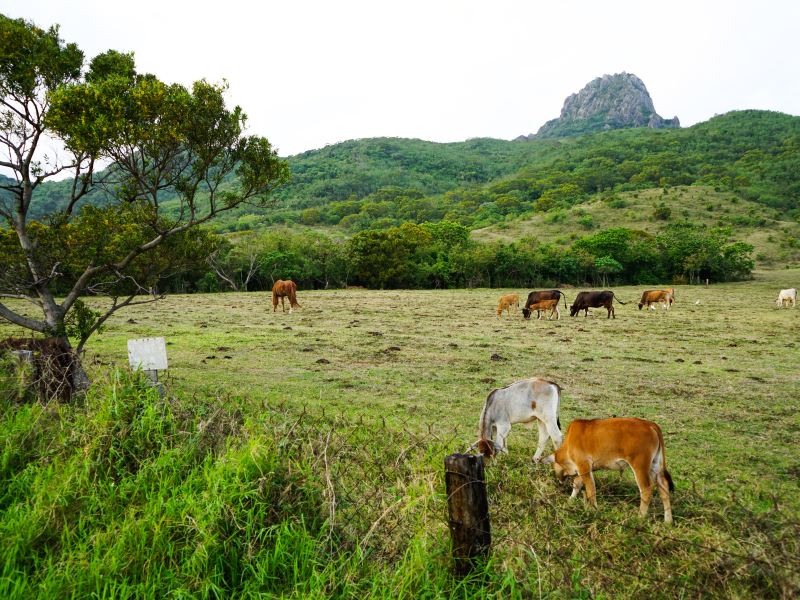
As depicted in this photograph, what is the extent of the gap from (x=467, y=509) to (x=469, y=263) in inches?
2031

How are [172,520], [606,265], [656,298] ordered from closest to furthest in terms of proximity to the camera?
1. [172,520]
2. [656,298]
3. [606,265]

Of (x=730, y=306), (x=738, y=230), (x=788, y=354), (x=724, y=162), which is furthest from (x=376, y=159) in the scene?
(x=788, y=354)

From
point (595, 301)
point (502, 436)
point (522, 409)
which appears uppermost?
point (595, 301)

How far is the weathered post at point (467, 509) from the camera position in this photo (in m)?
2.92

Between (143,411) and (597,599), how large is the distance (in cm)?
432

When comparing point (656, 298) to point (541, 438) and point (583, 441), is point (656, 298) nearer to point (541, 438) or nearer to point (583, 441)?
point (541, 438)

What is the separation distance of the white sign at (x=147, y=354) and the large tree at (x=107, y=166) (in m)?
3.28

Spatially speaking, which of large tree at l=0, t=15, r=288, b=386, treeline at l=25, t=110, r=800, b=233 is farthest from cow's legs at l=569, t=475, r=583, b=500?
treeline at l=25, t=110, r=800, b=233

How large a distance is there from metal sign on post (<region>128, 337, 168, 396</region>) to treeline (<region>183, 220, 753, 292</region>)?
46553 mm

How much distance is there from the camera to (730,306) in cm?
2697

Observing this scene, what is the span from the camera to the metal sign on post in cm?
556

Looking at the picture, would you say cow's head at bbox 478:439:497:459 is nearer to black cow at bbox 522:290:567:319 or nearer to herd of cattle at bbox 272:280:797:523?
herd of cattle at bbox 272:280:797:523

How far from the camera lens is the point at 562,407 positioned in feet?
28.5

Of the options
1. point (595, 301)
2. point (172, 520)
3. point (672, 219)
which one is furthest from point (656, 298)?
point (672, 219)
